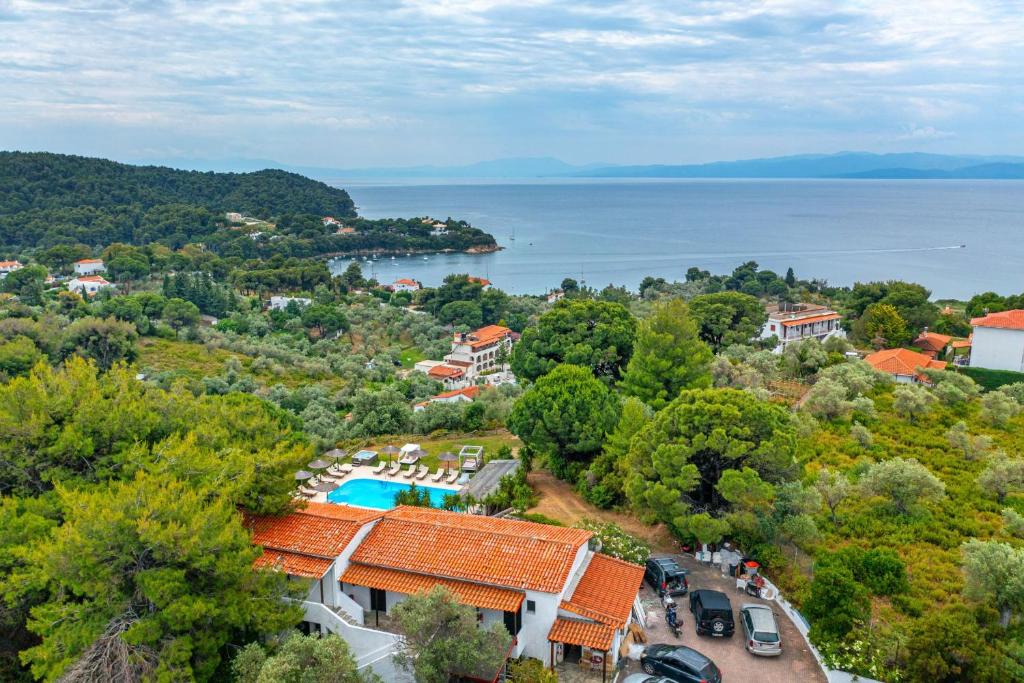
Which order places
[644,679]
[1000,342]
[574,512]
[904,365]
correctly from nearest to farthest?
[644,679] < [574,512] < [1000,342] < [904,365]

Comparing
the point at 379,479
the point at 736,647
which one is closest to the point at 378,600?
the point at 736,647

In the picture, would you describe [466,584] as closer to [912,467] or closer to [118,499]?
[118,499]

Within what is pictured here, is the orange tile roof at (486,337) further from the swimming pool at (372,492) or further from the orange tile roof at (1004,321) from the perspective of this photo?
the orange tile roof at (1004,321)

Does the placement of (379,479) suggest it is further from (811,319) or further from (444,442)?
(811,319)

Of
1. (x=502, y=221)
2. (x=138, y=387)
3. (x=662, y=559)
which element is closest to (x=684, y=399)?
(x=662, y=559)

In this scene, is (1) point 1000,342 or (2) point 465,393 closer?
(1) point 1000,342
